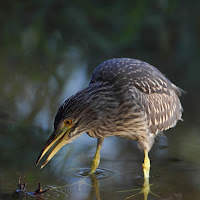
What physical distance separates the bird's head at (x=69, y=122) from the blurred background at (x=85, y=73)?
0.50 m

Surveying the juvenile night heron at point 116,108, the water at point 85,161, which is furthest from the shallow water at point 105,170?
the juvenile night heron at point 116,108

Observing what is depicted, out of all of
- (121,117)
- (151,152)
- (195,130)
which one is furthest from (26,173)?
(195,130)

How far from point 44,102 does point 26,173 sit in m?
2.75

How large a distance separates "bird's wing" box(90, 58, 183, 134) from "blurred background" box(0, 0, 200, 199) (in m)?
0.52

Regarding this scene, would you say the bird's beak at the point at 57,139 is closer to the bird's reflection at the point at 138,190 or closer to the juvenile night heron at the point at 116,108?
the juvenile night heron at the point at 116,108

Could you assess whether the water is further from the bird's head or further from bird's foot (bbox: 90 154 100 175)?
the bird's head

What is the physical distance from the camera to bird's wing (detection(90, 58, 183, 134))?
18.8 feet

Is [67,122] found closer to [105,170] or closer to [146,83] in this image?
[105,170]

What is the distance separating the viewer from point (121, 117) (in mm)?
5523

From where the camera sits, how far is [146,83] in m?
5.85

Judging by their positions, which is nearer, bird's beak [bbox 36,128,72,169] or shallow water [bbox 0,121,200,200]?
bird's beak [bbox 36,128,72,169]

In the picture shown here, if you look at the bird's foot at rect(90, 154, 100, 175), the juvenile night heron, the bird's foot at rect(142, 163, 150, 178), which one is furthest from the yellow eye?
the bird's foot at rect(142, 163, 150, 178)

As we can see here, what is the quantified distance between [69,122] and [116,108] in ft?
1.87

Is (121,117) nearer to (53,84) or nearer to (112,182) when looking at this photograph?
(112,182)
